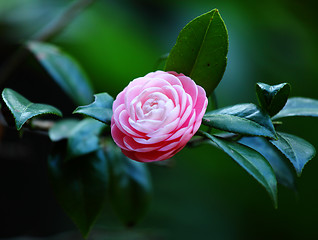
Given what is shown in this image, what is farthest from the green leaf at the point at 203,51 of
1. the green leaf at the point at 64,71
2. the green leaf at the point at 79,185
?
the green leaf at the point at 64,71

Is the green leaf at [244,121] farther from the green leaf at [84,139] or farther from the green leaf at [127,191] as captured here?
the green leaf at [127,191]

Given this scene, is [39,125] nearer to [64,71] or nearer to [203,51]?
[64,71]

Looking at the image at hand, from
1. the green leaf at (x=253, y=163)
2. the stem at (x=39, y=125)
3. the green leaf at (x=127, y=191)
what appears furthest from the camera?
the green leaf at (x=127, y=191)

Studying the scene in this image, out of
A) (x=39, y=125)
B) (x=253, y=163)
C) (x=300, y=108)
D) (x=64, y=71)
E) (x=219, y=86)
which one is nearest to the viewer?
(x=253, y=163)

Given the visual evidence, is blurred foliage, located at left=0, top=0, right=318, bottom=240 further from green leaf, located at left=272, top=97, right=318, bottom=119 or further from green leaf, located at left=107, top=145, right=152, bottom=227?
green leaf, located at left=272, top=97, right=318, bottom=119

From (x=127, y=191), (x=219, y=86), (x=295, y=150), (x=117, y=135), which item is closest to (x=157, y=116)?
(x=117, y=135)

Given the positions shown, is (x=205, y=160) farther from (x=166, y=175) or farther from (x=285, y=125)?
(x=285, y=125)

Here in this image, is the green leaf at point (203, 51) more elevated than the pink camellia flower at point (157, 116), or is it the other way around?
the green leaf at point (203, 51)
